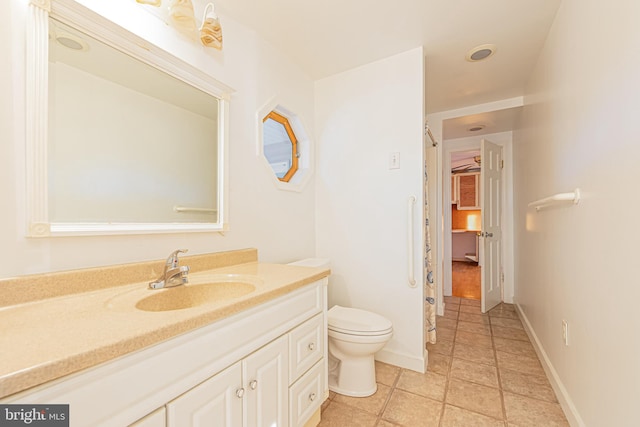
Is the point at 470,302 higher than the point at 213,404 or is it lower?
lower

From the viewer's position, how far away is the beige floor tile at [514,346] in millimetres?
2119

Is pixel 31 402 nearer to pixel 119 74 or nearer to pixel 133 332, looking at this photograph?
pixel 133 332

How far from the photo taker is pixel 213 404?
787 mm

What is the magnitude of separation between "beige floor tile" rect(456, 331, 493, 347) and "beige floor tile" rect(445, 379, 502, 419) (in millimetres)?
657

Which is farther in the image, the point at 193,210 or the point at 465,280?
the point at 465,280

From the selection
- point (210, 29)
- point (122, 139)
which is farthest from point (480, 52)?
point (122, 139)

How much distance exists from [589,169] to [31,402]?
194cm

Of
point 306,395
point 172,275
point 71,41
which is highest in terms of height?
point 71,41

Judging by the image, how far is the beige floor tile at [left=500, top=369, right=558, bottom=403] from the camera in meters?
1.61

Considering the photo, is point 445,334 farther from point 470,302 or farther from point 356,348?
point 356,348

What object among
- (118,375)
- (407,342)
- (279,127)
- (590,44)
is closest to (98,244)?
(118,375)

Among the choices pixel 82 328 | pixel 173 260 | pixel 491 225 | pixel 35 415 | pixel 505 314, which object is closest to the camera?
pixel 35 415

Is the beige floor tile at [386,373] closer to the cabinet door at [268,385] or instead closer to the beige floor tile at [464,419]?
the beige floor tile at [464,419]

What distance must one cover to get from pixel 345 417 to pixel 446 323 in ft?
5.67
